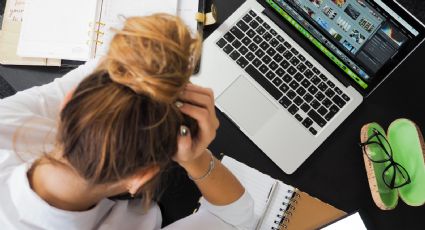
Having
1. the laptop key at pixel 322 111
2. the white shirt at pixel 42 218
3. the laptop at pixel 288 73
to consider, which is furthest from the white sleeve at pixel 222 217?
the laptop key at pixel 322 111

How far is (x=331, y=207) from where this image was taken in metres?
0.78

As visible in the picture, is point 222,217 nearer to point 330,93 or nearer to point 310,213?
point 310,213

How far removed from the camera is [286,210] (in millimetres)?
776

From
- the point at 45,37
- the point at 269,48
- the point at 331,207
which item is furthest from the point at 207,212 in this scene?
the point at 45,37

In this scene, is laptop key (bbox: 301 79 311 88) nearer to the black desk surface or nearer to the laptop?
the laptop

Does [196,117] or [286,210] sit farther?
[286,210]

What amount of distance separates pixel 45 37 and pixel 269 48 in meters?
0.45

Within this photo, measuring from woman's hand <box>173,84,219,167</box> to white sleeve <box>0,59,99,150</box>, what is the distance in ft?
0.76

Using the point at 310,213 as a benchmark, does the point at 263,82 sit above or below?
above

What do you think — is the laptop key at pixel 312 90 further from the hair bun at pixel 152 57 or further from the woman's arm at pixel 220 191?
the hair bun at pixel 152 57

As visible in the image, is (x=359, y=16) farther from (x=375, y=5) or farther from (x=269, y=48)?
(x=269, y=48)

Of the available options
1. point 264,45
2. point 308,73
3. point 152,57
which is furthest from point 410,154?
point 152,57

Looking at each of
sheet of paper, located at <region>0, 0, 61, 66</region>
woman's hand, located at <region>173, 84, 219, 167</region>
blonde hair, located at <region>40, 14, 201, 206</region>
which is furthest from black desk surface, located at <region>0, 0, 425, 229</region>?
blonde hair, located at <region>40, 14, 201, 206</region>

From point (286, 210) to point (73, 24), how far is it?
0.56 metres
